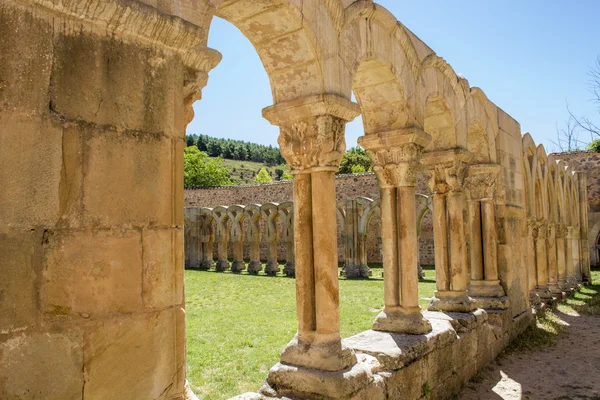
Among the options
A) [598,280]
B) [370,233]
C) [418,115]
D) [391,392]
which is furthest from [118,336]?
[370,233]

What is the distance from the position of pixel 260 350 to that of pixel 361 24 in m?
3.99

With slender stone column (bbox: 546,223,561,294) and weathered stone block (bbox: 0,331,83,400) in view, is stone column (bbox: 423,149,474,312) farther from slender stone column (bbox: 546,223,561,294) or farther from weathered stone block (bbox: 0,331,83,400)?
slender stone column (bbox: 546,223,561,294)

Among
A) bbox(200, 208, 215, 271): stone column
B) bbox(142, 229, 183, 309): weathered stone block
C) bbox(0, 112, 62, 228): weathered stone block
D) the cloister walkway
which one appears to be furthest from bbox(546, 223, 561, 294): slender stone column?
bbox(200, 208, 215, 271): stone column

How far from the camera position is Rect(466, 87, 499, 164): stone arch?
7.01 m

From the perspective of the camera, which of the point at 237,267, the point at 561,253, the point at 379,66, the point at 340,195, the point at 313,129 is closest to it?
the point at 313,129

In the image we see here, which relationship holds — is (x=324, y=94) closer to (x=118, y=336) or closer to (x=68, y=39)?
(x=68, y=39)

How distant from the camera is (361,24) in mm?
4305

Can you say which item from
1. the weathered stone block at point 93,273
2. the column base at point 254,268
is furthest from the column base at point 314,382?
the column base at point 254,268

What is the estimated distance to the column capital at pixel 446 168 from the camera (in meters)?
6.25

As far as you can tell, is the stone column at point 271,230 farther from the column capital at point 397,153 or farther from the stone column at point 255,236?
the column capital at point 397,153

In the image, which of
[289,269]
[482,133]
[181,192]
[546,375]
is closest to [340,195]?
[289,269]

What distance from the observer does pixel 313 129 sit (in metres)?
3.73

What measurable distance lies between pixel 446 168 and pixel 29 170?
5488 millimetres

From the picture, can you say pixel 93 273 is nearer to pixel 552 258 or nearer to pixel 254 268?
pixel 552 258
